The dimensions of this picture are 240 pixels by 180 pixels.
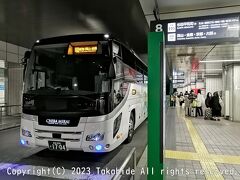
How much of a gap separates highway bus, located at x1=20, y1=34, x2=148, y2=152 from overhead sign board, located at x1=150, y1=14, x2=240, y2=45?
1.34 meters

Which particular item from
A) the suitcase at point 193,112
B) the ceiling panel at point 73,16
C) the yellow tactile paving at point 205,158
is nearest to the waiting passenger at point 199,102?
the suitcase at point 193,112

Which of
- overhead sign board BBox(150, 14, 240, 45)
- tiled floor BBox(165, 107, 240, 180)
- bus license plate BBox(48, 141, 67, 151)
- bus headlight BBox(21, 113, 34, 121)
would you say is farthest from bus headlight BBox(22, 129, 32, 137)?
overhead sign board BBox(150, 14, 240, 45)

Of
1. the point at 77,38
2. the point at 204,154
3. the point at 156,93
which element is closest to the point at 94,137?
the point at 156,93

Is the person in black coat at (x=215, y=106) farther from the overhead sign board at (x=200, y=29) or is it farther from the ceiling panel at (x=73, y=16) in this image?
the overhead sign board at (x=200, y=29)

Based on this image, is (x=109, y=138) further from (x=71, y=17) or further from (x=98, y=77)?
(x=71, y=17)

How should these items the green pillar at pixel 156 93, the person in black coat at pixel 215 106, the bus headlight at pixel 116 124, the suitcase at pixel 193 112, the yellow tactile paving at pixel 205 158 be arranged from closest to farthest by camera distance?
the green pillar at pixel 156 93 < the yellow tactile paving at pixel 205 158 < the bus headlight at pixel 116 124 < the person in black coat at pixel 215 106 < the suitcase at pixel 193 112

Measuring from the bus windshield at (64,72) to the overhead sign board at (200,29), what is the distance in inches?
57.7

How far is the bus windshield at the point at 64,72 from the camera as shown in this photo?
473 centimetres

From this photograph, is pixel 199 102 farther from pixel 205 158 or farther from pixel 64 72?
pixel 64 72

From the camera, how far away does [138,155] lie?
5469 millimetres

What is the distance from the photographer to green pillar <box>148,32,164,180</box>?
125 inches

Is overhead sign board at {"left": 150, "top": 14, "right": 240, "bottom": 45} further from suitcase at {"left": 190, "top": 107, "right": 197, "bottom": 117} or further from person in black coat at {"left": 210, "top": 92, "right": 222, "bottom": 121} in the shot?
suitcase at {"left": 190, "top": 107, "right": 197, "bottom": 117}

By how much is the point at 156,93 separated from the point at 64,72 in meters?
2.62

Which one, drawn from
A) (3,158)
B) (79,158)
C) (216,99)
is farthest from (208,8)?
(216,99)
